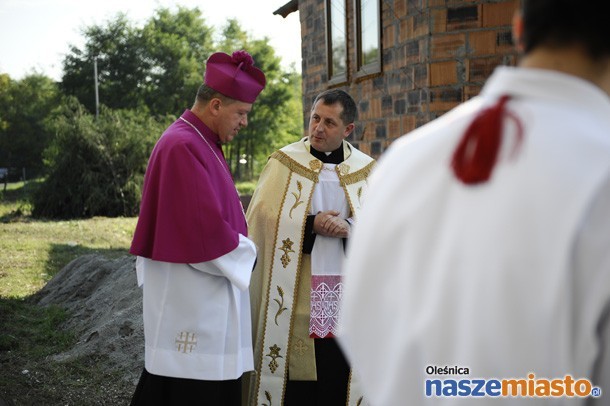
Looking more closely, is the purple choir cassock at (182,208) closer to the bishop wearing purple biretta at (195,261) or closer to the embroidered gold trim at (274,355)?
the bishop wearing purple biretta at (195,261)

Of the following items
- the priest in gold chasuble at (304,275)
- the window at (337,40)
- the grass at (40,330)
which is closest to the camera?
the priest in gold chasuble at (304,275)

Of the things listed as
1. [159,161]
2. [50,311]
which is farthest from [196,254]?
[50,311]

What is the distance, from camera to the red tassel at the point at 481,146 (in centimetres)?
131

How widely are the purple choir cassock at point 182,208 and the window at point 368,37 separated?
343 cm

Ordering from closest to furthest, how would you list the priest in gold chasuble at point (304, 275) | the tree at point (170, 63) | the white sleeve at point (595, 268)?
the white sleeve at point (595, 268) → the priest in gold chasuble at point (304, 275) → the tree at point (170, 63)

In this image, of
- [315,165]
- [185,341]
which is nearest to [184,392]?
[185,341]

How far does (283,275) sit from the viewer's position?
4.33 meters

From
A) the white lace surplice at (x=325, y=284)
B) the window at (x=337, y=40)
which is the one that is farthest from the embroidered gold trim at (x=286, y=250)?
the window at (x=337, y=40)

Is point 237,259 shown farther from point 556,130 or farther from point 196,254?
point 556,130

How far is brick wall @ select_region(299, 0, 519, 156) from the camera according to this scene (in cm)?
534

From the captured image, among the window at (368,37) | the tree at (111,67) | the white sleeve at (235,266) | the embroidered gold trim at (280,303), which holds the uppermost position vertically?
the tree at (111,67)

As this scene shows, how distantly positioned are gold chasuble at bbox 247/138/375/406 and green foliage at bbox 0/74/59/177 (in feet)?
140

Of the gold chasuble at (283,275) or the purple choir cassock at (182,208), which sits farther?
the gold chasuble at (283,275)

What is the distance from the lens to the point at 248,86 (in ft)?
12.6
